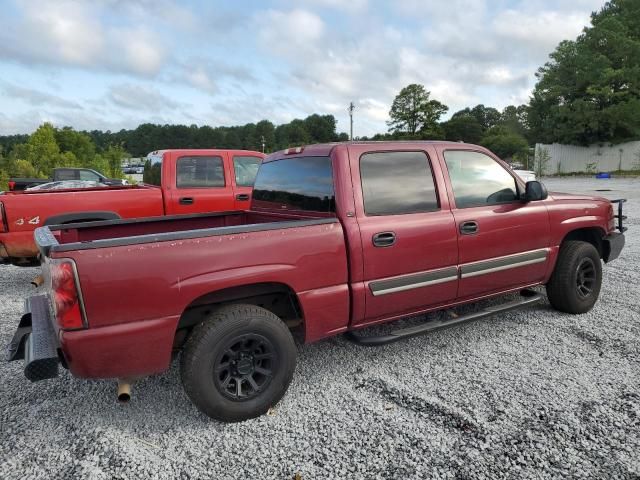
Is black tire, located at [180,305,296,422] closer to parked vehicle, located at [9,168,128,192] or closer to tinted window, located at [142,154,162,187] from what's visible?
tinted window, located at [142,154,162,187]

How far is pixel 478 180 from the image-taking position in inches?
153

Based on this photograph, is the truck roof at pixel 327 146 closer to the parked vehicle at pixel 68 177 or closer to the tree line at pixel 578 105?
the parked vehicle at pixel 68 177

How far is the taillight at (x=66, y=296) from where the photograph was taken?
2.30m

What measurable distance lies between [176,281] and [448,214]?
7.09ft

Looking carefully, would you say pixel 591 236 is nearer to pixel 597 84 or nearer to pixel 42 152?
pixel 42 152

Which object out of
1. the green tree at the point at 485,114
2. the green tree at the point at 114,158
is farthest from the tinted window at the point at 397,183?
the green tree at the point at 485,114

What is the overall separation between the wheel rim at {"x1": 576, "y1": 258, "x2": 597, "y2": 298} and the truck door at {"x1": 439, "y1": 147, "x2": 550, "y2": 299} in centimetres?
54

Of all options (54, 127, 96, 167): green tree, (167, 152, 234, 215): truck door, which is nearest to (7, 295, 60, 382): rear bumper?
(167, 152, 234, 215): truck door

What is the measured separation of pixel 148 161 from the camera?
24.3 ft

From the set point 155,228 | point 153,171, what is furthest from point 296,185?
point 153,171

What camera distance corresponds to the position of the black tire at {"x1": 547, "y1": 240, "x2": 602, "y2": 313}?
14.2 feet

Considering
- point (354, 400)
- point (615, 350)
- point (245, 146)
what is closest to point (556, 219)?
point (615, 350)

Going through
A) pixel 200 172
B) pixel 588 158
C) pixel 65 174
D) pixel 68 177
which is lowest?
pixel 200 172

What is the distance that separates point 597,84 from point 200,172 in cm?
3508
